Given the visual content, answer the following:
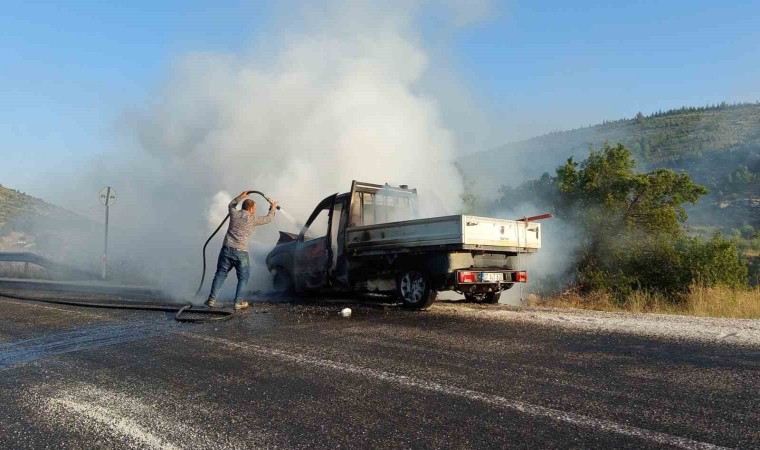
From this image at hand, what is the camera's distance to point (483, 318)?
6773 mm

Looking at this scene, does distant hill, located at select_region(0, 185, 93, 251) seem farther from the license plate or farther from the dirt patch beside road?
the dirt patch beside road

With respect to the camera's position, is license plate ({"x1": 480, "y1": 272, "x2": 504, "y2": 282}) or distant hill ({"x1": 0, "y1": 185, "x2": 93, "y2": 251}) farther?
distant hill ({"x1": 0, "y1": 185, "x2": 93, "y2": 251})

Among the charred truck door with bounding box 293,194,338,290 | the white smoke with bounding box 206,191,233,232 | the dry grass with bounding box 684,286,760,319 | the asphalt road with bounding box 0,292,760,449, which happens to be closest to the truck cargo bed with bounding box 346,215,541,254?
the charred truck door with bounding box 293,194,338,290

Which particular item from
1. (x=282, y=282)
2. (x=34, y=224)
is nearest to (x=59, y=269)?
(x=282, y=282)

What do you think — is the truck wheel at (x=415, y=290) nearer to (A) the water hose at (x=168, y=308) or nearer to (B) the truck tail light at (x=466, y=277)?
(B) the truck tail light at (x=466, y=277)

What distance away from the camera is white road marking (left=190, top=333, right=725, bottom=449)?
103 inches

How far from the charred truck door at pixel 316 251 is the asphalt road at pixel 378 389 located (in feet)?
10.6

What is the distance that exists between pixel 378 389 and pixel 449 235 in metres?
4.04

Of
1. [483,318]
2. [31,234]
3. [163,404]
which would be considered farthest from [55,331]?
[31,234]

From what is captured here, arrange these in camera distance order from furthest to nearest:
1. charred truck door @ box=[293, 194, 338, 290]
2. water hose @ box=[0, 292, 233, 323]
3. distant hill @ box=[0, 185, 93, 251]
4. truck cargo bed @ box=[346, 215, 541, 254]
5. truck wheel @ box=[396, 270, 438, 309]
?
distant hill @ box=[0, 185, 93, 251] → charred truck door @ box=[293, 194, 338, 290] → truck wheel @ box=[396, 270, 438, 309] → truck cargo bed @ box=[346, 215, 541, 254] → water hose @ box=[0, 292, 233, 323]

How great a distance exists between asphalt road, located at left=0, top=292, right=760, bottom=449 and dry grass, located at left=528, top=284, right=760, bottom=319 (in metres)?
3.65

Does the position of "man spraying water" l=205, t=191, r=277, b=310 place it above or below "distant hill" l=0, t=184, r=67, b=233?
below

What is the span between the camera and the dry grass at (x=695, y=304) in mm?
8008

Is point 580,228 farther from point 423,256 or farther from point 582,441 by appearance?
point 582,441
